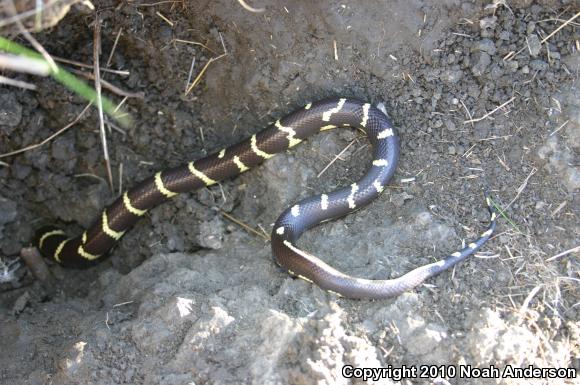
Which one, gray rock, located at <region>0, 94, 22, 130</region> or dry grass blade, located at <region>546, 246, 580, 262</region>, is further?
gray rock, located at <region>0, 94, 22, 130</region>

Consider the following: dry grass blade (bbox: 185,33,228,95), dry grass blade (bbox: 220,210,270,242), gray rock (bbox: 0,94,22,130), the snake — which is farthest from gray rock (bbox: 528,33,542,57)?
gray rock (bbox: 0,94,22,130)

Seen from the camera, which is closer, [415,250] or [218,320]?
[218,320]

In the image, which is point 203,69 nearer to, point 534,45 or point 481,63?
point 481,63

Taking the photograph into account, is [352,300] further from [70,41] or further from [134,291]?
[70,41]

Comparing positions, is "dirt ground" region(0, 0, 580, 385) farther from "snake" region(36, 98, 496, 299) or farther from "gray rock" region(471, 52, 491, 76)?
"snake" region(36, 98, 496, 299)

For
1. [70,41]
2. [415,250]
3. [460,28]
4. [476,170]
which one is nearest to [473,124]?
[476,170]

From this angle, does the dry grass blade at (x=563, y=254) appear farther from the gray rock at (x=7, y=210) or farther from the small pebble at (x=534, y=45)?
the gray rock at (x=7, y=210)
